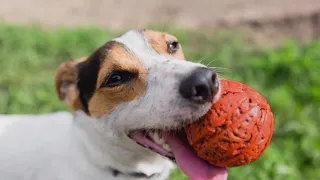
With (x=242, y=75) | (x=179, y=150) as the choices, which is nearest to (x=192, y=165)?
(x=179, y=150)

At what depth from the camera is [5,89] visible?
20.4 ft

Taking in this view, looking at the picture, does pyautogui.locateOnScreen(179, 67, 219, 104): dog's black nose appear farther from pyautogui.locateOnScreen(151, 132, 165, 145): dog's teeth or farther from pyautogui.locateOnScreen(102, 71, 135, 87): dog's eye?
pyautogui.locateOnScreen(102, 71, 135, 87): dog's eye

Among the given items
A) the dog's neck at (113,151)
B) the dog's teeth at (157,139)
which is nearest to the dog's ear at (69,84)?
the dog's neck at (113,151)

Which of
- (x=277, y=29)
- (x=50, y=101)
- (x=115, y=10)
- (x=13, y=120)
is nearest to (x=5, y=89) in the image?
(x=50, y=101)

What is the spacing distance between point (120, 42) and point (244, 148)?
3.61 ft

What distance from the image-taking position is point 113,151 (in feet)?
11.9

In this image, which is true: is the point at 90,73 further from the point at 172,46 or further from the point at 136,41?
the point at 172,46

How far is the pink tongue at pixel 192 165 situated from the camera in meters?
3.24

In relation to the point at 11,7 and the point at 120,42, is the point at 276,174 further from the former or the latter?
the point at 11,7

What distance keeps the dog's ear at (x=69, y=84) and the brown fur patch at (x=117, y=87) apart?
0.26 meters

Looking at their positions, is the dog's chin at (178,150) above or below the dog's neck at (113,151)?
above

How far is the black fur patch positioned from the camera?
3.74 m

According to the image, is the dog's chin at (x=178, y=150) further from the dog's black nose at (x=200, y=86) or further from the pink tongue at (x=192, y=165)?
the dog's black nose at (x=200, y=86)

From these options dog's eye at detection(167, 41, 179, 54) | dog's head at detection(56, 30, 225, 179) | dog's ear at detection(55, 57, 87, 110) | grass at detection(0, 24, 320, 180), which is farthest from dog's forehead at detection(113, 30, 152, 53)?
grass at detection(0, 24, 320, 180)
